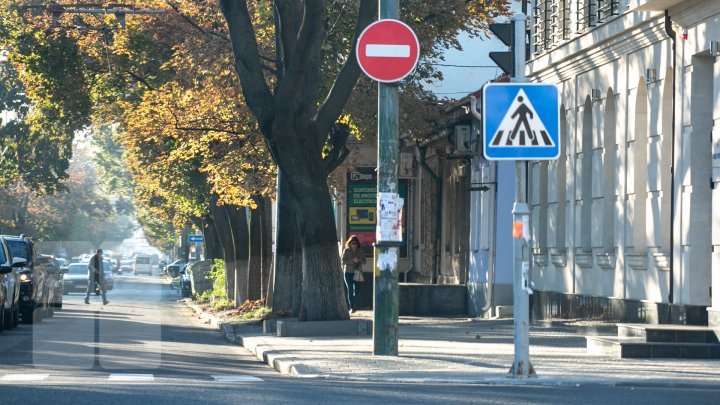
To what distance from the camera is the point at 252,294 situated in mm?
34875

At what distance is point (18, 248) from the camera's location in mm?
30250

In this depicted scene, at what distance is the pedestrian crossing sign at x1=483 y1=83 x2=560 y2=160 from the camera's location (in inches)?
554

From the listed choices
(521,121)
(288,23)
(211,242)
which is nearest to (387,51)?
(521,121)

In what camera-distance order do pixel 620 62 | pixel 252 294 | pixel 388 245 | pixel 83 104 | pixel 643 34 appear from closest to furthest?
pixel 388 245 < pixel 643 34 < pixel 620 62 < pixel 252 294 < pixel 83 104

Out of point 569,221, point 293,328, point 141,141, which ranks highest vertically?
point 141,141

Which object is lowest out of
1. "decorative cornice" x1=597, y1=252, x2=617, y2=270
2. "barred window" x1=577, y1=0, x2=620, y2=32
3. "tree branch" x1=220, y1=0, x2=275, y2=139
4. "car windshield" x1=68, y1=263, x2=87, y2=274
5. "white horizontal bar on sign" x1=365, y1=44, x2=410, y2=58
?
"car windshield" x1=68, y1=263, x2=87, y2=274

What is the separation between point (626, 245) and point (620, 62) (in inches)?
121

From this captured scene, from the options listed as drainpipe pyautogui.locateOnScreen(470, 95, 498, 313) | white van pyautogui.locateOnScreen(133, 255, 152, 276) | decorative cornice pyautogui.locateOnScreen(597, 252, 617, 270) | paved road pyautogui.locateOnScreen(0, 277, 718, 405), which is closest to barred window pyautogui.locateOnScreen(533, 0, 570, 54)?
drainpipe pyautogui.locateOnScreen(470, 95, 498, 313)

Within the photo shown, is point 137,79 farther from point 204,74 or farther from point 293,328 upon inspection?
point 293,328

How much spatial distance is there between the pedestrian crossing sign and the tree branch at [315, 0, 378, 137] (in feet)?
25.2

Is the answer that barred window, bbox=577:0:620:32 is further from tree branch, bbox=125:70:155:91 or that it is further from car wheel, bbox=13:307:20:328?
tree branch, bbox=125:70:155:91

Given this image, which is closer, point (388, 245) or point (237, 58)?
point (388, 245)

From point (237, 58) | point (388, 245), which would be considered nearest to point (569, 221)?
point (237, 58)

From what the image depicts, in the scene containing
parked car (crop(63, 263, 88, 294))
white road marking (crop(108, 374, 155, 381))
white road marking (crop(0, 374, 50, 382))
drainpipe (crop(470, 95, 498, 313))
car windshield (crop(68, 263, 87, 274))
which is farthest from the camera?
car windshield (crop(68, 263, 87, 274))
